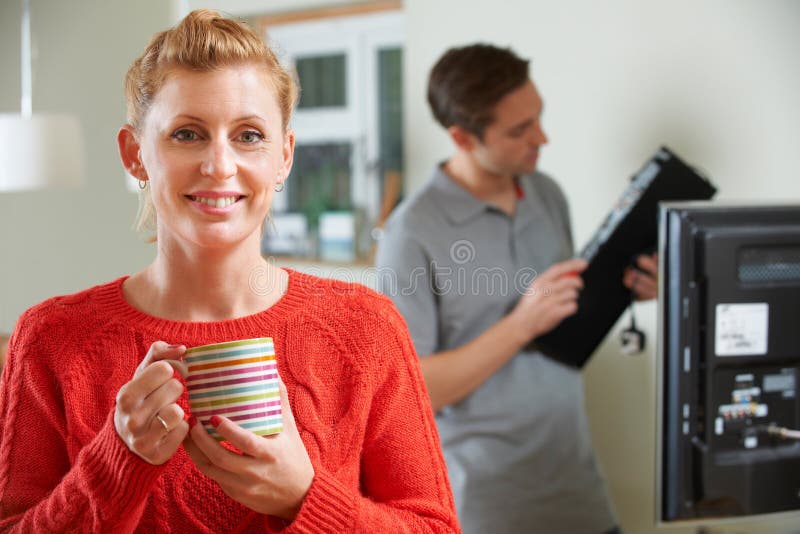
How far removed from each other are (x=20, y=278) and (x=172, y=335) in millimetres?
3092

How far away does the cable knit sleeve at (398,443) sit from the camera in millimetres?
865

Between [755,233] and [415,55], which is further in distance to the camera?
[415,55]

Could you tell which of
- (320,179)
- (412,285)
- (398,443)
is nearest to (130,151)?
(398,443)

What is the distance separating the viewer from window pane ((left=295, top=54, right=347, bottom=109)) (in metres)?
3.68

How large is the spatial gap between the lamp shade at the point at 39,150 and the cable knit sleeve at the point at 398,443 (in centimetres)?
237

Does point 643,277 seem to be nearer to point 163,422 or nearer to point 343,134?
point 163,422

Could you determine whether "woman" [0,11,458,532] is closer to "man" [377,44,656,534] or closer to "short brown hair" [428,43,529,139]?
"man" [377,44,656,534]

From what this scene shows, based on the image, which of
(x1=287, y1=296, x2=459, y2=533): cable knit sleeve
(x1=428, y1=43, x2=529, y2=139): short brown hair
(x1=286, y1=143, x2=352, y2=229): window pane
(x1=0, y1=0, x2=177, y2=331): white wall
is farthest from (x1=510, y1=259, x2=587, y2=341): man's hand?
(x1=286, y1=143, x2=352, y2=229): window pane

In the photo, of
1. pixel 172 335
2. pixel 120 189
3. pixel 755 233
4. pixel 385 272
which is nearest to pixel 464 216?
pixel 385 272

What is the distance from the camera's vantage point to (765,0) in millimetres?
1908

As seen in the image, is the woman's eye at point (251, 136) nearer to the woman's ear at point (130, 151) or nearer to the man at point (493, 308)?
the woman's ear at point (130, 151)

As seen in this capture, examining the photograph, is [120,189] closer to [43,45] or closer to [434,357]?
[43,45]

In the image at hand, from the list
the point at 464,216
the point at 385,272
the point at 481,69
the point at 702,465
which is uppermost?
the point at 481,69

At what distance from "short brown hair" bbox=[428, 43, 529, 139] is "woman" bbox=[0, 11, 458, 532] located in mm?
719
